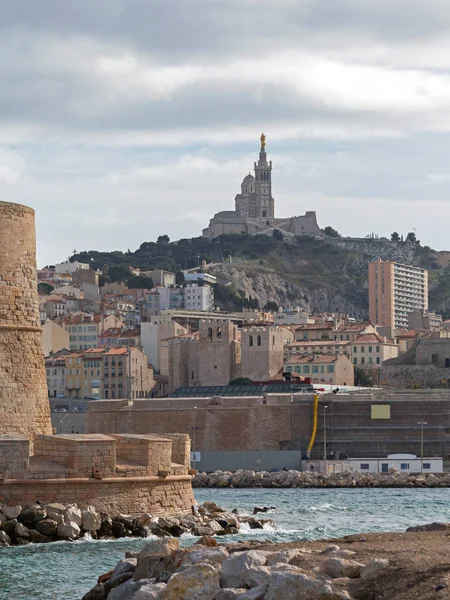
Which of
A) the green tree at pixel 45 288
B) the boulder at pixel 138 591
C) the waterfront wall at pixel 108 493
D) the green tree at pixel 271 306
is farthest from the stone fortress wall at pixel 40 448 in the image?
the green tree at pixel 271 306

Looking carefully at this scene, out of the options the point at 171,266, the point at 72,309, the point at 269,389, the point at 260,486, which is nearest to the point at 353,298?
the point at 171,266

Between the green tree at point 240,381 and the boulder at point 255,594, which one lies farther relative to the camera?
the green tree at point 240,381

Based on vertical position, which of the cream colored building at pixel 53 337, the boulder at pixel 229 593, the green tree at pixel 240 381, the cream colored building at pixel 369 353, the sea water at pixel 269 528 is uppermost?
the cream colored building at pixel 53 337

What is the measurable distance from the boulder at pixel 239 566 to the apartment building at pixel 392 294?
140521 mm

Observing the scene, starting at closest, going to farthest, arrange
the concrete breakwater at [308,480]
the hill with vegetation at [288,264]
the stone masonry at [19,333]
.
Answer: the stone masonry at [19,333] < the concrete breakwater at [308,480] < the hill with vegetation at [288,264]

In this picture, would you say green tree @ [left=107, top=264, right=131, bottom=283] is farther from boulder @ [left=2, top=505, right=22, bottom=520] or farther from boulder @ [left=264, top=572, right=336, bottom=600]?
boulder @ [left=264, top=572, right=336, bottom=600]

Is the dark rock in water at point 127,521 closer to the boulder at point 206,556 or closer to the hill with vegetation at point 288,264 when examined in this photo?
the boulder at point 206,556

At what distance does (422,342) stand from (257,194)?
331 feet

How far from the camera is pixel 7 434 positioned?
22438 mm

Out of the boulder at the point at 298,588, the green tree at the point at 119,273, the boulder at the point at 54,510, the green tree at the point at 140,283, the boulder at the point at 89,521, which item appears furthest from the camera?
the green tree at the point at 119,273

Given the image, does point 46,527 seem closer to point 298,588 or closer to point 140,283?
point 298,588

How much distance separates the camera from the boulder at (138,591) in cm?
1274

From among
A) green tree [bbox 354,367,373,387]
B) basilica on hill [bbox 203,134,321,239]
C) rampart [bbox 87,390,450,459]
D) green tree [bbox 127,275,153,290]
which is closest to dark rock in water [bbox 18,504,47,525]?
rampart [bbox 87,390,450,459]

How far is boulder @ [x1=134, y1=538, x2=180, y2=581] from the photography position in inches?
545
